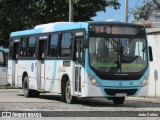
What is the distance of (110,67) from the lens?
18.4 meters

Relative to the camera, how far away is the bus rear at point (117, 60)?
18.3m

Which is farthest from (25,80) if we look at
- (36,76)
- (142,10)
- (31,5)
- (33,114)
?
(142,10)

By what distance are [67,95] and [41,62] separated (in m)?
3.17

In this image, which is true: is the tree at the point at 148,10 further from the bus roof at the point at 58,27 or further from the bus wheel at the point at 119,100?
the bus wheel at the point at 119,100

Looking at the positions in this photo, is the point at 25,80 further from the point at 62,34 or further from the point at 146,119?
the point at 146,119

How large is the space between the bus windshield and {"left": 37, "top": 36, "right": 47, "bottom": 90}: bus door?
13.6 ft

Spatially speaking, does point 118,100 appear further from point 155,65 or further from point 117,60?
point 155,65

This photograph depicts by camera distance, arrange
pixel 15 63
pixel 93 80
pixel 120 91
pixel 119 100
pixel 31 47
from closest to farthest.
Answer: pixel 93 80 < pixel 120 91 < pixel 119 100 < pixel 31 47 < pixel 15 63

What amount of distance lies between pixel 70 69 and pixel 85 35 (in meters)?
1.58

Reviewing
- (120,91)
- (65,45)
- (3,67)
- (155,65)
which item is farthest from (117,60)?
(3,67)

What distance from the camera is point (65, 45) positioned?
2000 centimetres

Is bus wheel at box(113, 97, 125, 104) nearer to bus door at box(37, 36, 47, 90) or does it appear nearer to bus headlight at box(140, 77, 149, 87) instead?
bus headlight at box(140, 77, 149, 87)

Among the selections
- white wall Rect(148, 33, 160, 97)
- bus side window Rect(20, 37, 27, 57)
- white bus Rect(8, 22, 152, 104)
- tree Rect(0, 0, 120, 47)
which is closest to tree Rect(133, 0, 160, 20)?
tree Rect(0, 0, 120, 47)

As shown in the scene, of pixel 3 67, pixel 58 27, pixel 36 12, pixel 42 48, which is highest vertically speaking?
pixel 36 12
